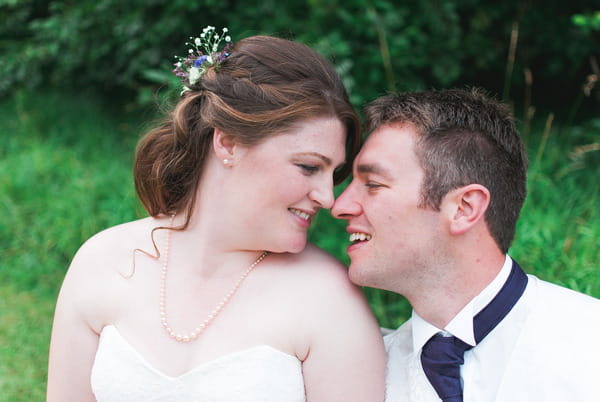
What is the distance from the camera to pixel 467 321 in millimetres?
2053

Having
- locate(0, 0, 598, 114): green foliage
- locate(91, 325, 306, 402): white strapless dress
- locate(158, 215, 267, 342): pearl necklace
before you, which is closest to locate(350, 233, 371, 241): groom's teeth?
locate(158, 215, 267, 342): pearl necklace

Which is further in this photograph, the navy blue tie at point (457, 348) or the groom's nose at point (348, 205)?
the groom's nose at point (348, 205)

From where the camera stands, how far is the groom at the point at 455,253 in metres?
1.95

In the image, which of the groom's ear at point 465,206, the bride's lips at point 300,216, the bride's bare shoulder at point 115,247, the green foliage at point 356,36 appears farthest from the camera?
the green foliage at point 356,36

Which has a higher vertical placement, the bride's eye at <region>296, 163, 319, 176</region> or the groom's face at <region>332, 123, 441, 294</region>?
the bride's eye at <region>296, 163, 319, 176</region>

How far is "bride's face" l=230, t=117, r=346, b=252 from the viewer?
6.84ft

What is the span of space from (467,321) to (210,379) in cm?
98

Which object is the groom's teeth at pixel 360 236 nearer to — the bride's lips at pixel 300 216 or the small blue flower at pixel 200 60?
the bride's lips at pixel 300 216

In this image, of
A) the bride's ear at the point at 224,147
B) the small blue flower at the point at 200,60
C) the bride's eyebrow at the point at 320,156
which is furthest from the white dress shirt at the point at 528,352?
the small blue flower at the point at 200,60

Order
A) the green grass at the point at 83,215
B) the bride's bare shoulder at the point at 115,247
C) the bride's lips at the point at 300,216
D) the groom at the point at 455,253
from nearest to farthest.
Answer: the groom at the point at 455,253 < the bride's lips at the point at 300,216 < the bride's bare shoulder at the point at 115,247 < the green grass at the point at 83,215

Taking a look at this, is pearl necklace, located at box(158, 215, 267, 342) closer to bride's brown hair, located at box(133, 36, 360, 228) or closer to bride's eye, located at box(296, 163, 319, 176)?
bride's brown hair, located at box(133, 36, 360, 228)

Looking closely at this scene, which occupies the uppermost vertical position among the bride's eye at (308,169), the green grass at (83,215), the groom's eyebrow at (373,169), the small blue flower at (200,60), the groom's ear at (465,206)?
the small blue flower at (200,60)

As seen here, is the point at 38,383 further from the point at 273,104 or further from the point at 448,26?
the point at 448,26

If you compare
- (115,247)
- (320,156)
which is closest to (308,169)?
(320,156)
